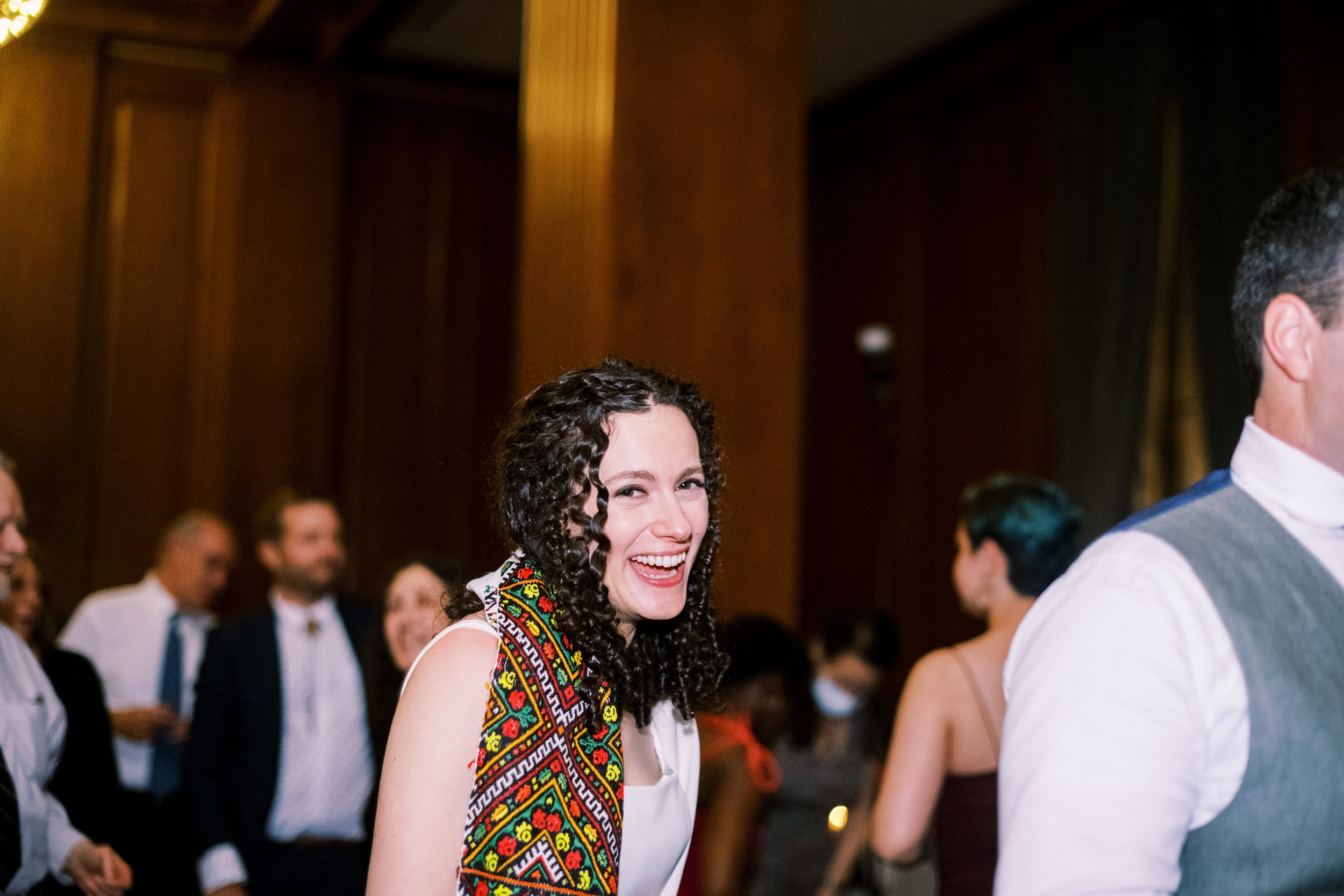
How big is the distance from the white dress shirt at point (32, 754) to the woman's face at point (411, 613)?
2.24ft

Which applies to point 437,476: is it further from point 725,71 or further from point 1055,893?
point 1055,893

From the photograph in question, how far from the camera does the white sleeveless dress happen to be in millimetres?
1591

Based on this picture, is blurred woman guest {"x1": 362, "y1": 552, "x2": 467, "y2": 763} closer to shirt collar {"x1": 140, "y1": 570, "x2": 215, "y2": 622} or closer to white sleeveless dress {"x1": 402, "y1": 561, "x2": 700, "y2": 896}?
white sleeveless dress {"x1": 402, "y1": 561, "x2": 700, "y2": 896}

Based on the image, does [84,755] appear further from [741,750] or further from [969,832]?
[969,832]

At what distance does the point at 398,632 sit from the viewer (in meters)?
2.82

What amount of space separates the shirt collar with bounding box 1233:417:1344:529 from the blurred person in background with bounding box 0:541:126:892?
2.36 meters

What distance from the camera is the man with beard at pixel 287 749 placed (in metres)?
3.08

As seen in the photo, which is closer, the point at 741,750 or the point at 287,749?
the point at 287,749

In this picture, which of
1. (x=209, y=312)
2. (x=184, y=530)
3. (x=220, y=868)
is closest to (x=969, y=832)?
(x=220, y=868)

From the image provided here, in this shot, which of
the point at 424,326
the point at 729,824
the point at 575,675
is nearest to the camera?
the point at 575,675

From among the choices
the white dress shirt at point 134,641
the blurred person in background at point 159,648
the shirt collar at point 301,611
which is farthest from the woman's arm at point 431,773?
the white dress shirt at point 134,641

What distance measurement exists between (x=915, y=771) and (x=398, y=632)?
1.16 meters

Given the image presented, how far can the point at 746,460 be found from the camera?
3.76 m

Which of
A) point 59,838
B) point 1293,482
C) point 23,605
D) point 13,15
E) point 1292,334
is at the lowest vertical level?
point 59,838
